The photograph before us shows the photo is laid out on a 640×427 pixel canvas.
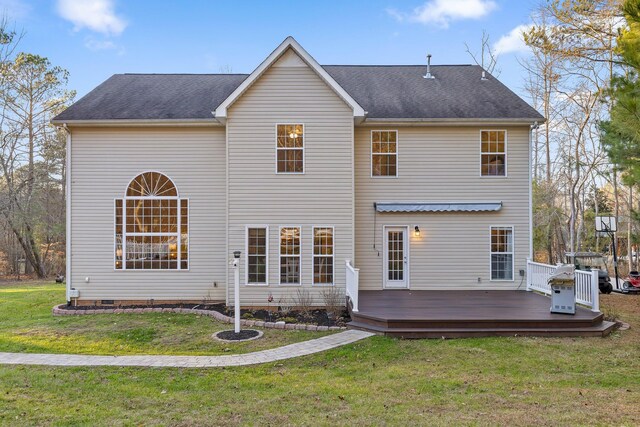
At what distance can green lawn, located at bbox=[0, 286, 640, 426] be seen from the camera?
443 centimetres

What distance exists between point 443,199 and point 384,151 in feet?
7.92

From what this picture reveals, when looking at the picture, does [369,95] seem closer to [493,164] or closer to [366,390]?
[493,164]

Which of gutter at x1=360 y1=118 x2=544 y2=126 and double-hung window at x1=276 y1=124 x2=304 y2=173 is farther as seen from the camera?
gutter at x1=360 y1=118 x2=544 y2=126

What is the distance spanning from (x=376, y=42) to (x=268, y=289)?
18665mm

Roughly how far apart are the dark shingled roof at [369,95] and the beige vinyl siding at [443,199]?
667mm

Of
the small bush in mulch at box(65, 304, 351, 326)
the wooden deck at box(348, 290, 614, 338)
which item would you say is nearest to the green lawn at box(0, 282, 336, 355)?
the small bush in mulch at box(65, 304, 351, 326)

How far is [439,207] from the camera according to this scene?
38.6 feet

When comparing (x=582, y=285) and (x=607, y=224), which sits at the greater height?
(x=607, y=224)

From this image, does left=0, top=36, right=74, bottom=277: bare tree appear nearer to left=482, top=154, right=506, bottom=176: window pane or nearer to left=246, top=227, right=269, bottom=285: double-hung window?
left=246, top=227, right=269, bottom=285: double-hung window

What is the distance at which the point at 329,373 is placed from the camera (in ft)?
19.3

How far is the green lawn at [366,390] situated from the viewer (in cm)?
443

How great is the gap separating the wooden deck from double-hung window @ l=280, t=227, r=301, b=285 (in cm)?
221

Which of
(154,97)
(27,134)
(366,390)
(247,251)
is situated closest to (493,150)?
(247,251)

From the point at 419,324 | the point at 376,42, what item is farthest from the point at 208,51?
the point at 419,324
